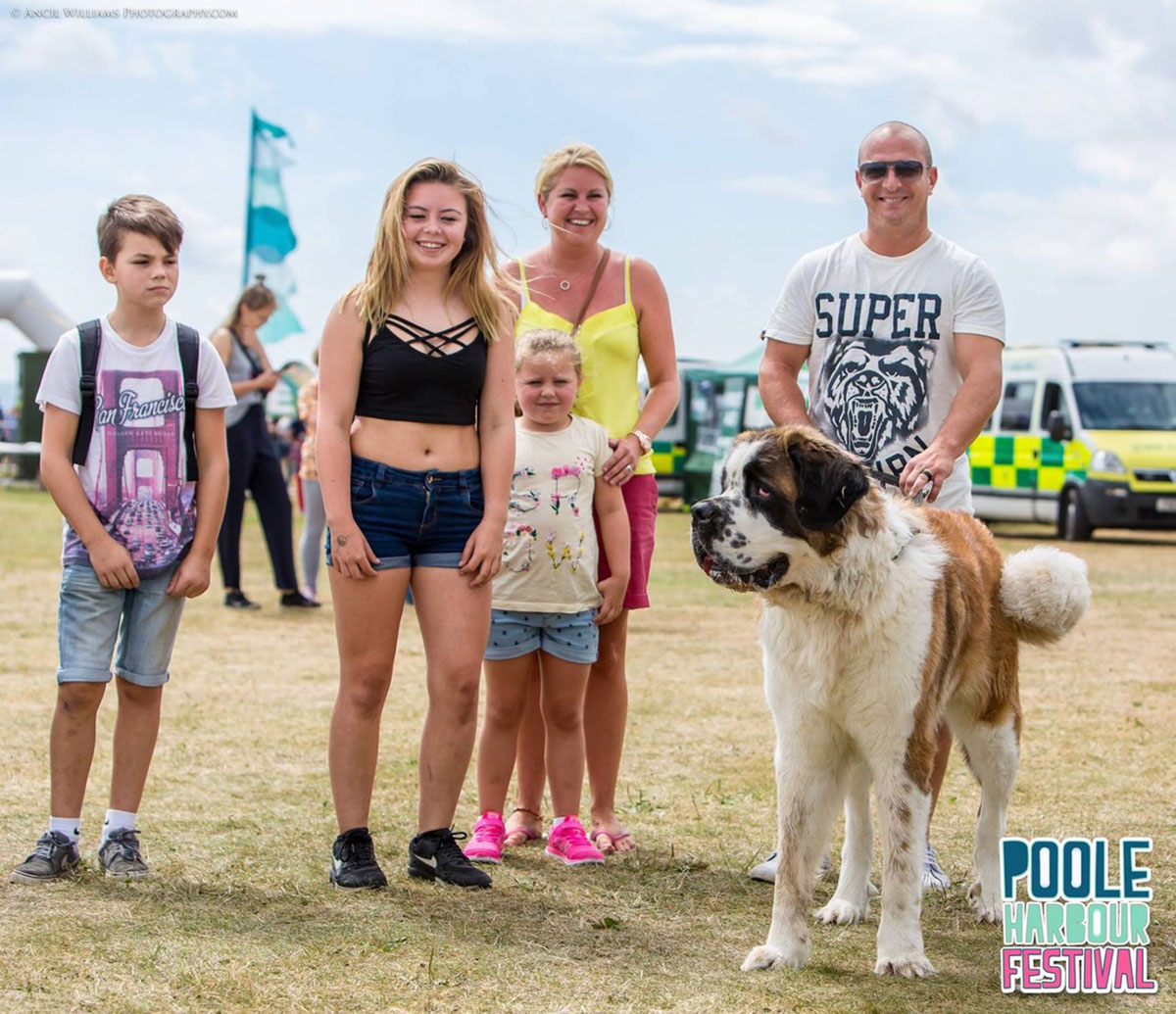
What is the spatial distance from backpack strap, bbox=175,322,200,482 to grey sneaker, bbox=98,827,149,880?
3.80 feet

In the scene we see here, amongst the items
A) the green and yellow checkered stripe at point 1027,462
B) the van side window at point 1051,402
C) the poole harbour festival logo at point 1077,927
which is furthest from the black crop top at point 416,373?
the van side window at point 1051,402

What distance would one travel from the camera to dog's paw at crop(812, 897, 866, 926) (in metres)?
4.52

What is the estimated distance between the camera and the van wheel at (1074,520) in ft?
66.7

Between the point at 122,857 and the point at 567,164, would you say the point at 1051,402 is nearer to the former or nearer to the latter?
the point at 567,164

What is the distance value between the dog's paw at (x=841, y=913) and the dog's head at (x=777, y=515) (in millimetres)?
1191

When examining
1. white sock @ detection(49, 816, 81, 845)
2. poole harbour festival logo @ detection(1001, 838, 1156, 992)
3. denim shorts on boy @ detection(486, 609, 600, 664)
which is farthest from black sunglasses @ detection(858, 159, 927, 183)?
white sock @ detection(49, 816, 81, 845)

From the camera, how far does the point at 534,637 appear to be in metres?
5.20

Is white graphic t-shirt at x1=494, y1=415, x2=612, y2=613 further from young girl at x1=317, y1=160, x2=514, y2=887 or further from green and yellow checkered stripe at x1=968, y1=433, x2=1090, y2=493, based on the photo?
green and yellow checkered stripe at x1=968, y1=433, x2=1090, y2=493

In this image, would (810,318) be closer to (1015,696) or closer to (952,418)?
(952,418)

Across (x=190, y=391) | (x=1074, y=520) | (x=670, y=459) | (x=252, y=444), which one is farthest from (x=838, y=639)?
(x=670, y=459)

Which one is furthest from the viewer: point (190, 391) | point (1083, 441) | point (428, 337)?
point (1083, 441)

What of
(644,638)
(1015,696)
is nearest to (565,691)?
(1015,696)

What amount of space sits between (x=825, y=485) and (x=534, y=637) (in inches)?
63.3

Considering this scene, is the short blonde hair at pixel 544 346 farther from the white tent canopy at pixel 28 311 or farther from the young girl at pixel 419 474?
the white tent canopy at pixel 28 311
